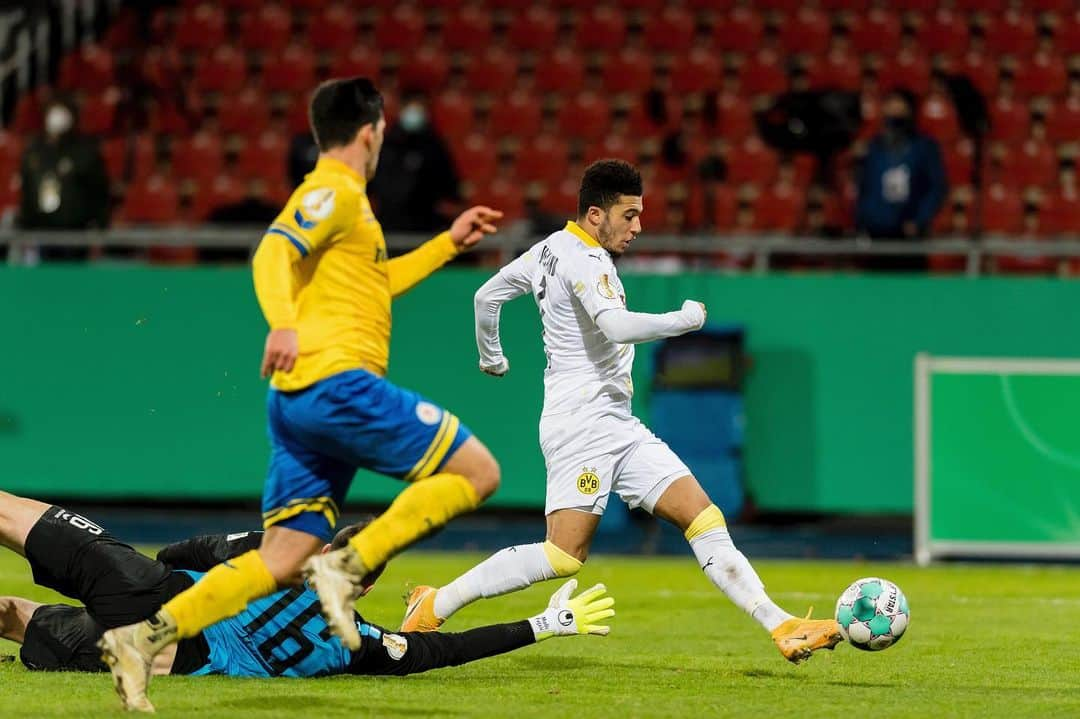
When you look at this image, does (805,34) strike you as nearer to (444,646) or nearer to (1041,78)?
(1041,78)

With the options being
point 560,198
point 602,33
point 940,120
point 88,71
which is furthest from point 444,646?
point 88,71

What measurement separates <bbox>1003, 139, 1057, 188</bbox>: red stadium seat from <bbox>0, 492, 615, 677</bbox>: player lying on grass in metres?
10.6

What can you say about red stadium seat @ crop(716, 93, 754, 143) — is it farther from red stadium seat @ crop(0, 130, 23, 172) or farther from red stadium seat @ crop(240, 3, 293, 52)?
red stadium seat @ crop(0, 130, 23, 172)

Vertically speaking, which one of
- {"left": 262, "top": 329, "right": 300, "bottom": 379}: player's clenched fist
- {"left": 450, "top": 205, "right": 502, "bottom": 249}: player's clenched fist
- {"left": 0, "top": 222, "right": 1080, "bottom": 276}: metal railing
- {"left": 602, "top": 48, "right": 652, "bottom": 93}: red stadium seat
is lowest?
{"left": 0, "top": 222, "right": 1080, "bottom": 276}: metal railing

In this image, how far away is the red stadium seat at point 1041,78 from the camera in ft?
56.5

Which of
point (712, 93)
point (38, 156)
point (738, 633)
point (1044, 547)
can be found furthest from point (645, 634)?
point (712, 93)

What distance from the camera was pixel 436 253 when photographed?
6.14 m

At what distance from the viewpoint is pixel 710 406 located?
44.3ft

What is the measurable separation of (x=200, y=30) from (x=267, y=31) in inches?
28.2

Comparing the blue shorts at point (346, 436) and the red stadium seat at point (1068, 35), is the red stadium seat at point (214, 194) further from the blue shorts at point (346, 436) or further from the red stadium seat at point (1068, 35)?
the blue shorts at point (346, 436)

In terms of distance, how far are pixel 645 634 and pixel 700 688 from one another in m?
1.90

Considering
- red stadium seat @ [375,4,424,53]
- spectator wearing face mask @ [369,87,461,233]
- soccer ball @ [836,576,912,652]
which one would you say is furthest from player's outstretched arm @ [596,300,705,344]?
red stadium seat @ [375,4,424,53]

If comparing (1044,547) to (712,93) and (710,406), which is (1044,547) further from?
(712,93)

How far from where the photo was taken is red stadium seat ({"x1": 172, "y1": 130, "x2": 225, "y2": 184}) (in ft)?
55.3
